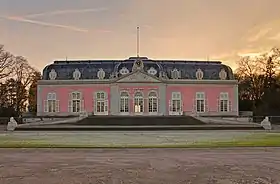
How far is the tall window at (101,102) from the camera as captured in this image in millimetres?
75500

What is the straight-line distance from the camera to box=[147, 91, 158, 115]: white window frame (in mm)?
75125

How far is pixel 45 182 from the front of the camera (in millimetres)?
11203

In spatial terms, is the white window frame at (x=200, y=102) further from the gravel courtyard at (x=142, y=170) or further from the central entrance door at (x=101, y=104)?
the gravel courtyard at (x=142, y=170)

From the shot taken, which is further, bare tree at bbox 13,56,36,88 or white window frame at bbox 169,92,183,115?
white window frame at bbox 169,92,183,115

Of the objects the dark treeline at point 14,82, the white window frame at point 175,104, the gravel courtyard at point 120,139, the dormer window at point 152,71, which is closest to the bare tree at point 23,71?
the dark treeline at point 14,82

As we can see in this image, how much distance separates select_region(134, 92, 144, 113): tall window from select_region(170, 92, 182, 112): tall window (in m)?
5.09

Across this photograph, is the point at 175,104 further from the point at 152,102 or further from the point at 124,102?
the point at 124,102

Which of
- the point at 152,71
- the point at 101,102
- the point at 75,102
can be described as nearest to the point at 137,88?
the point at 152,71

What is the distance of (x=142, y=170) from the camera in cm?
1351

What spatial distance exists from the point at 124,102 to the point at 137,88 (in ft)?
10.3

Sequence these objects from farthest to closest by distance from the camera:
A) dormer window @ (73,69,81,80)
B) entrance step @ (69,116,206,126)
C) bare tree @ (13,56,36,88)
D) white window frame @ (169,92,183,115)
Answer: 1. white window frame @ (169,92,183,115)
2. dormer window @ (73,69,81,80)
3. bare tree @ (13,56,36,88)
4. entrance step @ (69,116,206,126)

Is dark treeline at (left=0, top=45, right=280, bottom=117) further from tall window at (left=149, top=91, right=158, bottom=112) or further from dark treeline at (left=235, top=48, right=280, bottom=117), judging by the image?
tall window at (left=149, top=91, right=158, bottom=112)

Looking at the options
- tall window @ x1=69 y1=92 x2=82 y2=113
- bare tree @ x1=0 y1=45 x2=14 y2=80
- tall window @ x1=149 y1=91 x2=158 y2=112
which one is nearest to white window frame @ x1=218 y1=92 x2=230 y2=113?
tall window @ x1=149 y1=91 x2=158 y2=112

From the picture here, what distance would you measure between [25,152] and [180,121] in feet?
123
